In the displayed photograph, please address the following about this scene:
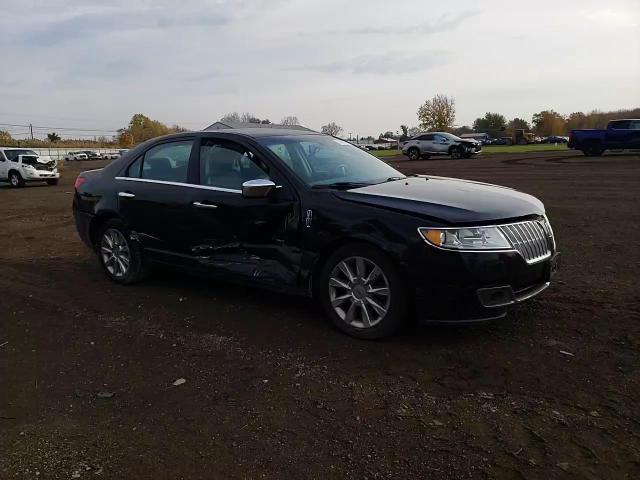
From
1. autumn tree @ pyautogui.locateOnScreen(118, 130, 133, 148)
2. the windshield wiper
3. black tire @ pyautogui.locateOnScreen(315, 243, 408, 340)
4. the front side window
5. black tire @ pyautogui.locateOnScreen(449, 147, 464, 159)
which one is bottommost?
black tire @ pyautogui.locateOnScreen(315, 243, 408, 340)

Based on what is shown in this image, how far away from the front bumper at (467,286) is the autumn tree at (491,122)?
124m

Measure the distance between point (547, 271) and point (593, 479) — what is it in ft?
6.55

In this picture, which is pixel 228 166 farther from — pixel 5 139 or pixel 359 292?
pixel 5 139

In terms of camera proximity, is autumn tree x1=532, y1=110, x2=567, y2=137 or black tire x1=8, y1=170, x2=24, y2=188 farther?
autumn tree x1=532, y1=110, x2=567, y2=137

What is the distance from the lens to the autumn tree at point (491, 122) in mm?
122250

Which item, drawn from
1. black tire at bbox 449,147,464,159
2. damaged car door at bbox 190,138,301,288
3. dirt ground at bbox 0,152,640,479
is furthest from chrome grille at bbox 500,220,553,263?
black tire at bbox 449,147,464,159

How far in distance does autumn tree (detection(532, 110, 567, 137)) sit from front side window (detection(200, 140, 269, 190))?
118398mm

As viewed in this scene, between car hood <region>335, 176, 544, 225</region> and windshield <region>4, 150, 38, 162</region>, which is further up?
windshield <region>4, 150, 38, 162</region>

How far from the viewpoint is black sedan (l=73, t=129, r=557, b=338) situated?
3.80 meters

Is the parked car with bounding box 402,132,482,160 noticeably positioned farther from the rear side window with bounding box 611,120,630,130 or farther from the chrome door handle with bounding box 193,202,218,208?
the chrome door handle with bounding box 193,202,218,208

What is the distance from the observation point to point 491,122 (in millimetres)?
123938

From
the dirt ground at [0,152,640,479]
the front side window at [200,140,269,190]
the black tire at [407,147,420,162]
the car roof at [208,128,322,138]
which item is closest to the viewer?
the dirt ground at [0,152,640,479]

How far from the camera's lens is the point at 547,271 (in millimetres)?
4203

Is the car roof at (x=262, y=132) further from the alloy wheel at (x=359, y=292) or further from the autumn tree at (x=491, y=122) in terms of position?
the autumn tree at (x=491, y=122)
